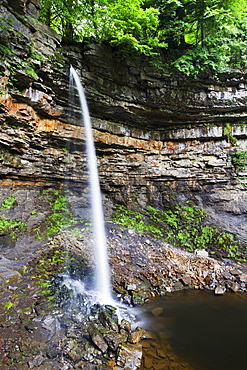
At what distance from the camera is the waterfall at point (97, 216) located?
6.87m

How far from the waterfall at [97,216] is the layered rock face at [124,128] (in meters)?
0.38

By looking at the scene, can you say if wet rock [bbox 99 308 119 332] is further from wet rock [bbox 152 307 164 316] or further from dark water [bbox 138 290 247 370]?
wet rock [bbox 152 307 164 316]

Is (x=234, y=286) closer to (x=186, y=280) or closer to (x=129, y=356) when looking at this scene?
(x=186, y=280)

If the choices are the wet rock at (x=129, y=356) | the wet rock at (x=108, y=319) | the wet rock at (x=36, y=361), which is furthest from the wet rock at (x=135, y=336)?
the wet rock at (x=36, y=361)

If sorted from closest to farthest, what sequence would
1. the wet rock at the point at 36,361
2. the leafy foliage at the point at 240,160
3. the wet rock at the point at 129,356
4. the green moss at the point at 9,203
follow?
the wet rock at the point at 36,361, the wet rock at the point at 129,356, the green moss at the point at 9,203, the leafy foliage at the point at 240,160

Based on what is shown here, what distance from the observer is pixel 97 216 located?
11320mm

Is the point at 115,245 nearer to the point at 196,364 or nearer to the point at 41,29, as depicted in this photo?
the point at 196,364

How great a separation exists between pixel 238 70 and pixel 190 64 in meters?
2.81

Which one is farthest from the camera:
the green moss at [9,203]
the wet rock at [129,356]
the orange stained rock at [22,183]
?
the orange stained rock at [22,183]

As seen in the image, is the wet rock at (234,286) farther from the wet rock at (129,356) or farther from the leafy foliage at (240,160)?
the leafy foliage at (240,160)

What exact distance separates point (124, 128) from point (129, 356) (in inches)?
432

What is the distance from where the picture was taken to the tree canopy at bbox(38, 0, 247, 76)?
400 inches

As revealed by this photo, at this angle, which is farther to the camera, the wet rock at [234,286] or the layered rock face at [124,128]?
the layered rock face at [124,128]

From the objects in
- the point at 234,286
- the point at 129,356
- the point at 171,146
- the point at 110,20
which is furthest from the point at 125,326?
the point at 110,20
